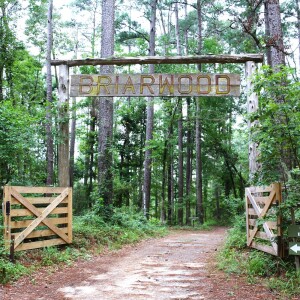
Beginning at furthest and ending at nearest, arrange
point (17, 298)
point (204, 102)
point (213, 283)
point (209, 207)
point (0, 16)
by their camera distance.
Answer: point (209, 207) < point (204, 102) < point (0, 16) < point (213, 283) < point (17, 298)

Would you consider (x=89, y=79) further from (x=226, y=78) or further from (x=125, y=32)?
(x=125, y=32)

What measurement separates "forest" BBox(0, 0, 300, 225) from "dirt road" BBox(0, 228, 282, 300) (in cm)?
177

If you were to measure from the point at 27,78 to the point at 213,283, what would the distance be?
21.5m

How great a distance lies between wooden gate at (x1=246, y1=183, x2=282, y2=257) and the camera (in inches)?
253

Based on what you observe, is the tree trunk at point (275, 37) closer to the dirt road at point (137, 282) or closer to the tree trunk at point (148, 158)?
the dirt road at point (137, 282)

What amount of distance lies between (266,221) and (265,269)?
32.6 inches

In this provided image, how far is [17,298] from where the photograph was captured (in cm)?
527

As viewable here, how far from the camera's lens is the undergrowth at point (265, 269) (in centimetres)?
557

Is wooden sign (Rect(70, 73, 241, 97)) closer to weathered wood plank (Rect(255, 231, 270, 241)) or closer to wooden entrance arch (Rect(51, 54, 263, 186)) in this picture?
wooden entrance arch (Rect(51, 54, 263, 186))

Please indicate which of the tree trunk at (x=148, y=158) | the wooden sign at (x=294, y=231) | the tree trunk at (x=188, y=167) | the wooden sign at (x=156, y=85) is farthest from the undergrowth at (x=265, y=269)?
the tree trunk at (x=188, y=167)

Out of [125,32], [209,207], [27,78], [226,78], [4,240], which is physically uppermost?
[125,32]

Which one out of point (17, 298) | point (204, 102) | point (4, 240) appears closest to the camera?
point (17, 298)

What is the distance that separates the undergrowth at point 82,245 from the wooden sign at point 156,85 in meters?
3.87

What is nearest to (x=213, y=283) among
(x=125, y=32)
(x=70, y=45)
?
(x=125, y=32)
